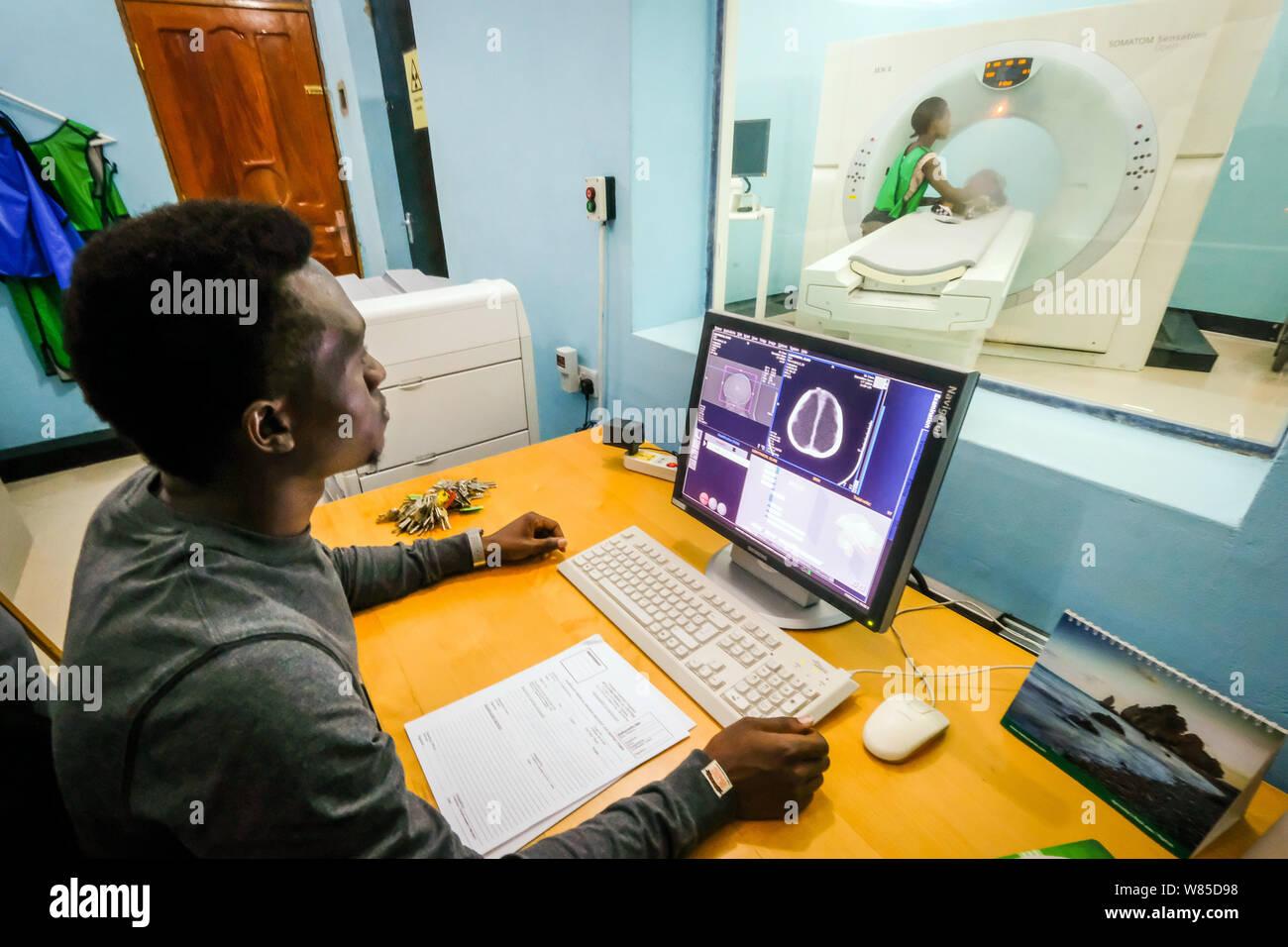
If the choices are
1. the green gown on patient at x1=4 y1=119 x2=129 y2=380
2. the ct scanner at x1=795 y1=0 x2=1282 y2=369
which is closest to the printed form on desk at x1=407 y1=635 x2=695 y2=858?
the ct scanner at x1=795 y1=0 x2=1282 y2=369

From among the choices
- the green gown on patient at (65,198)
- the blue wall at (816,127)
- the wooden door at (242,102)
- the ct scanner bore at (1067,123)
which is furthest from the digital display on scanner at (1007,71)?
the green gown on patient at (65,198)

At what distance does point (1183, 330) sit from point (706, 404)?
1.09 metres

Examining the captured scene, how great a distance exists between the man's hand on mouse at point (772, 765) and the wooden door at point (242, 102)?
332cm

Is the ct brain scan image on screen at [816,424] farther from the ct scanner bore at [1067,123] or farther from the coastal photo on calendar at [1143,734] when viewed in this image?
the ct scanner bore at [1067,123]

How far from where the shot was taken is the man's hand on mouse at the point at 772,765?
63cm

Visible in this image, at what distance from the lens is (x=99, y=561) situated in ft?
1.85

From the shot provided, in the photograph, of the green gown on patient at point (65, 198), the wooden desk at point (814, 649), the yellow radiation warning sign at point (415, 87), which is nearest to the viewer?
the wooden desk at point (814, 649)

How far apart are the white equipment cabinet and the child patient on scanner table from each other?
3.22ft

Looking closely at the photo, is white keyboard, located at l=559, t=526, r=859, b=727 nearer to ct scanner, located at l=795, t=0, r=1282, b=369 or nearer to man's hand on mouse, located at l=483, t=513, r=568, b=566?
man's hand on mouse, located at l=483, t=513, r=568, b=566

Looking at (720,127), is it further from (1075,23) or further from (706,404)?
(706,404)

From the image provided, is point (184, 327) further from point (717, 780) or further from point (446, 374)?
point (446, 374)

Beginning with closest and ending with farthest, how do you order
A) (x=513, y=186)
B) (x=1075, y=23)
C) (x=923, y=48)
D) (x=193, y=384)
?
(x=193, y=384) < (x=1075, y=23) < (x=923, y=48) < (x=513, y=186)

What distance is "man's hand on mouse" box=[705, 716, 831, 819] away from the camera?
0.63m
